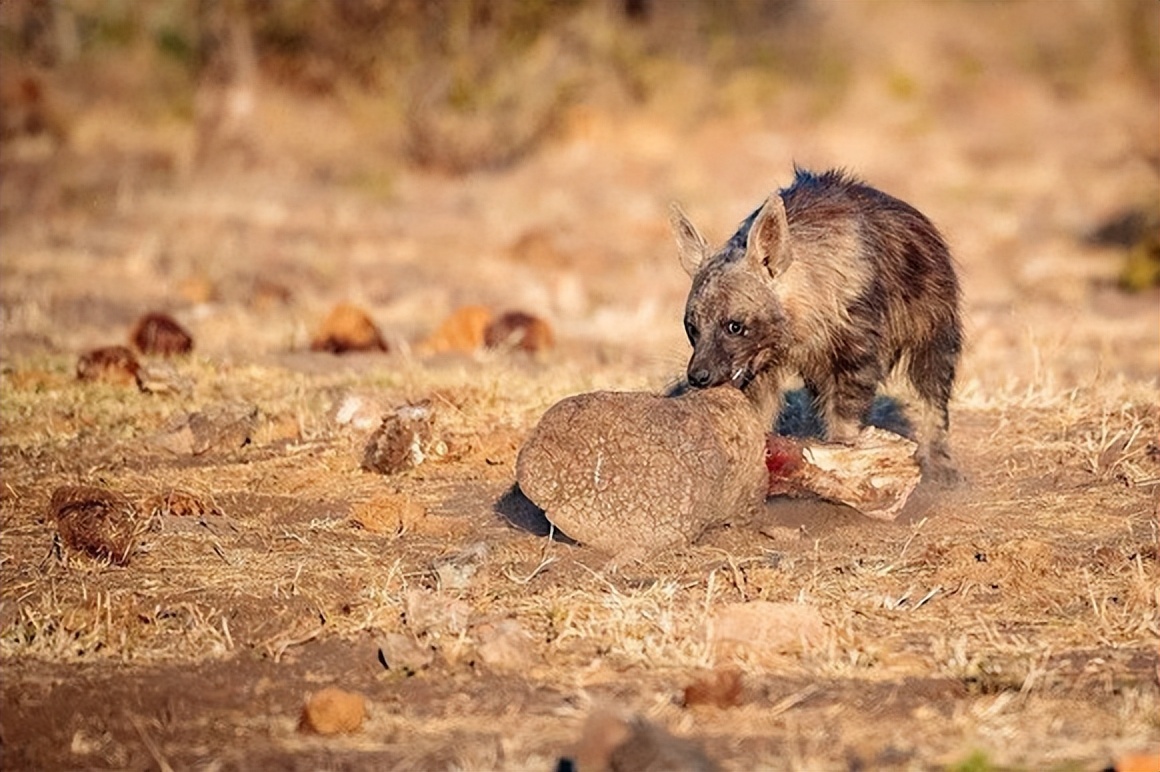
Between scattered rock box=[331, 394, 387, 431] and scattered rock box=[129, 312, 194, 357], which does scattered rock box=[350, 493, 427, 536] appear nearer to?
scattered rock box=[331, 394, 387, 431]

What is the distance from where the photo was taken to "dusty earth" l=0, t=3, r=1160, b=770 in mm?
5246

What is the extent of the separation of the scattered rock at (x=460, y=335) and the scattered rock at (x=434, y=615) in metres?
5.57

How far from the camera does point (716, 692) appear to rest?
5.27m

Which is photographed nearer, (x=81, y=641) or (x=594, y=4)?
(x=81, y=641)

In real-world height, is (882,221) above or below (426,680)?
above

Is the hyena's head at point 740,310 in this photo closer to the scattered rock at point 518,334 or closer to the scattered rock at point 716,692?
the scattered rock at point 716,692

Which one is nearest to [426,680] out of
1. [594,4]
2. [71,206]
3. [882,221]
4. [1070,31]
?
[882,221]

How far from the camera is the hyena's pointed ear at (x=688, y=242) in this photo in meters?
7.61

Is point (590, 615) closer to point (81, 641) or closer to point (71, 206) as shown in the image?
point (81, 641)

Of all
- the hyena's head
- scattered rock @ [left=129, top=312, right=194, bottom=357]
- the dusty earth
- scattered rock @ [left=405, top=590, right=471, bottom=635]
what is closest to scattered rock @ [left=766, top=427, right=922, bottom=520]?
the dusty earth

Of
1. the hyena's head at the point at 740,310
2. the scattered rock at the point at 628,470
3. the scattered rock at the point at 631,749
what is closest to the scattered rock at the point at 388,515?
the scattered rock at the point at 628,470

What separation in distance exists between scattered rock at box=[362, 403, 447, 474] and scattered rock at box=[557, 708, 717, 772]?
3670 mm

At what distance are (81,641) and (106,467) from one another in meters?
2.75

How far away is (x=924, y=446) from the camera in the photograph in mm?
8156
